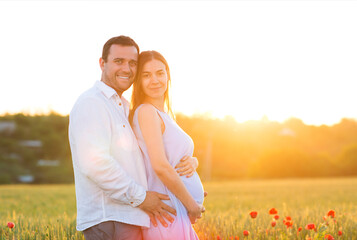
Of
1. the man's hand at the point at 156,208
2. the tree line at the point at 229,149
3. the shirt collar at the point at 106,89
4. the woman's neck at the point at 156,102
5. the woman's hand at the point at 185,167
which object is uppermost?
the shirt collar at the point at 106,89

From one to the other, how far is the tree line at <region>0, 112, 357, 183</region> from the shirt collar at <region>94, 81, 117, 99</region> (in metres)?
30.4

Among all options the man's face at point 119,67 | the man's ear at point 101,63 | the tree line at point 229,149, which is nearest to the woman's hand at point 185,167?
the man's face at point 119,67

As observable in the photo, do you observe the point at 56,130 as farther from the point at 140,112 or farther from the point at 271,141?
the point at 140,112

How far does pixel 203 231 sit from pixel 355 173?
39.0 meters

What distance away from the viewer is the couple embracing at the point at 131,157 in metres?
3.12

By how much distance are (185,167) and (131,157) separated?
610mm

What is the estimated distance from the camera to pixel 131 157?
3.29m

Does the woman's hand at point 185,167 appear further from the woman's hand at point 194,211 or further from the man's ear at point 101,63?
the man's ear at point 101,63

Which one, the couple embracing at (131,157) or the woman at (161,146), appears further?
the woman at (161,146)

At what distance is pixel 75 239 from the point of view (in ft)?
13.9

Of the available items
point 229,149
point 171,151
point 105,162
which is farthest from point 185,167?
point 229,149

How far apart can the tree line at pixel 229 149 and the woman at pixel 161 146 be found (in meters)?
30.3

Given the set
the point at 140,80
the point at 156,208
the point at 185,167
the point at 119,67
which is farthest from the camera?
the point at 140,80

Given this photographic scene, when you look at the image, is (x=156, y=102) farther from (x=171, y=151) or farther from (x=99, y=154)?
(x=99, y=154)
